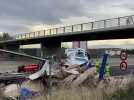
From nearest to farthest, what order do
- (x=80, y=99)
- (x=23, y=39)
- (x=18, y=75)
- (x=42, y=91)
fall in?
(x=80, y=99) < (x=42, y=91) < (x=18, y=75) < (x=23, y=39)

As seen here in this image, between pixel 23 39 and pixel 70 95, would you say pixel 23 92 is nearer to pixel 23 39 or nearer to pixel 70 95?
pixel 70 95

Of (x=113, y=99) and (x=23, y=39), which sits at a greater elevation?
(x=23, y=39)

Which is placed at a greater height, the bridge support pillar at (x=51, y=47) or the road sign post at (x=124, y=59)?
the bridge support pillar at (x=51, y=47)

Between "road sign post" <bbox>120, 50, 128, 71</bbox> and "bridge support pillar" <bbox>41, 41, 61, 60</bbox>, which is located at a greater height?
"bridge support pillar" <bbox>41, 41, 61, 60</bbox>

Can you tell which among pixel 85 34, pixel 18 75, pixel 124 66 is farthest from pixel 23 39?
pixel 18 75

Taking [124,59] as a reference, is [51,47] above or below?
above

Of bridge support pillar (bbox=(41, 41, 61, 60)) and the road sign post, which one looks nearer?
the road sign post

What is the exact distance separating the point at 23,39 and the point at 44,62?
93.7 metres

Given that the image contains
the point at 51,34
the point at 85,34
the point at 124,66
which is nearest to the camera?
the point at 124,66

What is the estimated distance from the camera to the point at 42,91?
41.7 feet

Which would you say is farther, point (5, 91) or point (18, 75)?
point (18, 75)

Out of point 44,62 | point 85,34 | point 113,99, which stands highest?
point 85,34

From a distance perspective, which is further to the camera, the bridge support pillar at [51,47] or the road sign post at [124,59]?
the bridge support pillar at [51,47]

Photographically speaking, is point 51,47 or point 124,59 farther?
point 51,47
